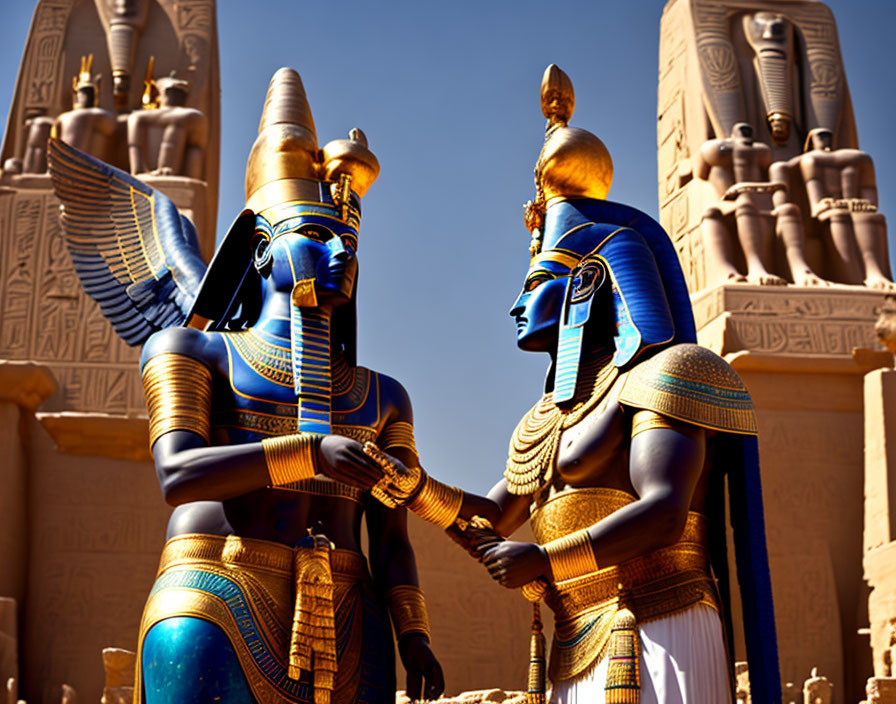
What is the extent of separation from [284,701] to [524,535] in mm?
7047

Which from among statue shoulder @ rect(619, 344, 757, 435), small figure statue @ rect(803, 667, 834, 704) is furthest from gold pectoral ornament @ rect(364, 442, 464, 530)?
small figure statue @ rect(803, 667, 834, 704)

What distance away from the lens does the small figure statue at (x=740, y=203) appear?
12.5m

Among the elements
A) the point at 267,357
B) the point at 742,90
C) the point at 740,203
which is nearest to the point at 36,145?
the point at 740,203

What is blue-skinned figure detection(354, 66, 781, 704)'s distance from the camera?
423cm

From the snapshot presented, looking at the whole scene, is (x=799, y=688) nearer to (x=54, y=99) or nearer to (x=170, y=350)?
(x=170, y=350)

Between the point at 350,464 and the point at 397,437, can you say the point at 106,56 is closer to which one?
the point at 397,437

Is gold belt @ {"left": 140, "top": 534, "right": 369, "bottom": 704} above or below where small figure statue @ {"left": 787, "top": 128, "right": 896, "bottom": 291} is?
below

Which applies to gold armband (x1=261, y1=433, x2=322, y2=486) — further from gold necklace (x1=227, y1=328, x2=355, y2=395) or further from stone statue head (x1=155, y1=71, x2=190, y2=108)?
stone statue head (x1=155, y1=71, x2=190, y2=108)

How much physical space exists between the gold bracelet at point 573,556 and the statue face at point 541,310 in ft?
2.93

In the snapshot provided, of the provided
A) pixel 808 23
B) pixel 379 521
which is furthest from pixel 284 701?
pixel 808 23

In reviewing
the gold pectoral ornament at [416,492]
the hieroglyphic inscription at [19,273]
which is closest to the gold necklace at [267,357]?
the gold pectoral ornament at [416,492]

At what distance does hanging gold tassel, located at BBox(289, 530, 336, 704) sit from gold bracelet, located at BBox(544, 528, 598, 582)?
0.73 meters

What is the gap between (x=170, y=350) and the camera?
458 centimetres

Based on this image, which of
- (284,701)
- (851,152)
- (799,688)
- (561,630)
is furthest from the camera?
(851,152)
